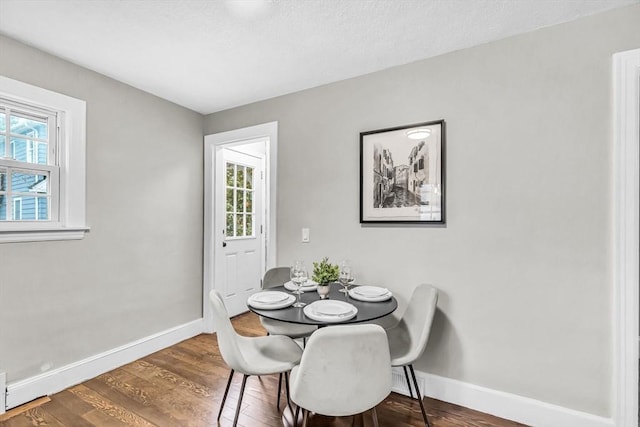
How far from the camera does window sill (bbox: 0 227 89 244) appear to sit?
2086 mm

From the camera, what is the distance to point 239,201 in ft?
13.1

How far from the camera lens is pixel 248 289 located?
13.6 ft

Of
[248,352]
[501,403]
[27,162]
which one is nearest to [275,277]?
[248,352]

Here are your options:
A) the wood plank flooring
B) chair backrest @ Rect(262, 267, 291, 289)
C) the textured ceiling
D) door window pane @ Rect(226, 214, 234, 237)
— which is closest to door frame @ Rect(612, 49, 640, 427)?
the textured ceiling

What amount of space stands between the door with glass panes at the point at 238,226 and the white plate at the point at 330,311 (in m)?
2.07

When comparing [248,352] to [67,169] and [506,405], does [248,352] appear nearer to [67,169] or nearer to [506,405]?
[506,405]

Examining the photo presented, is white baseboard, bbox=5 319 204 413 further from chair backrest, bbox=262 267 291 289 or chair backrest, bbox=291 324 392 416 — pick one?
chair backrest, bbox=291 324 392 416

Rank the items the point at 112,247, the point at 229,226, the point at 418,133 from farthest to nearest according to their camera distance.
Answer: the point at 229,226, the point at 112,247, the point at 418,133

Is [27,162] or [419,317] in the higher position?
[27,162]

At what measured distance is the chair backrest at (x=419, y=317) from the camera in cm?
191

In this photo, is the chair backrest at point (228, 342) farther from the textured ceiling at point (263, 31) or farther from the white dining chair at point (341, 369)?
the textured ceiling at point (263, 31)

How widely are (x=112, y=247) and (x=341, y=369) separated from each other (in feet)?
7.57

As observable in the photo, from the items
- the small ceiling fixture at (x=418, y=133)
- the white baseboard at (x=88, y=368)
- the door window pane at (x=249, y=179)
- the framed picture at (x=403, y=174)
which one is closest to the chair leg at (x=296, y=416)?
the framed picture at (x=403, y=174)

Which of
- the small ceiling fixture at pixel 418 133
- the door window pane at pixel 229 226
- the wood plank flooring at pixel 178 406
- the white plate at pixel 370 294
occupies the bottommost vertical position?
the wood plank flooring at pixel 178 406
